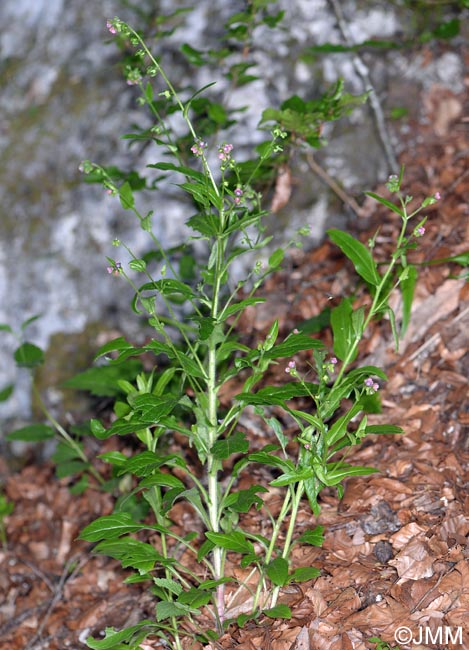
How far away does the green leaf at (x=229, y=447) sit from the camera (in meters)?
1.82

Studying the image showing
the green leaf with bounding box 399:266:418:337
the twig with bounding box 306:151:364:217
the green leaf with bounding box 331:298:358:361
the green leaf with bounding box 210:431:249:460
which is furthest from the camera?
the twig with bounding box 306:151:364:217

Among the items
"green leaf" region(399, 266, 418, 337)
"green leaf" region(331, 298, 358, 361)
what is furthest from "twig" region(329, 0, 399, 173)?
"green leaf" region(331, 298, 358, 361)

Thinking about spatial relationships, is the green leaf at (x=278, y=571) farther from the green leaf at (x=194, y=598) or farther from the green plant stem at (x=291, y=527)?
the green leaf at (x=194, y=598)

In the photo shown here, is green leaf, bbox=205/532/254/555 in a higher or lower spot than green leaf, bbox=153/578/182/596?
higher

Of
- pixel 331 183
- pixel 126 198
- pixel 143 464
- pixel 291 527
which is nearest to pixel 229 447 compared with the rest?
pixel 143 464

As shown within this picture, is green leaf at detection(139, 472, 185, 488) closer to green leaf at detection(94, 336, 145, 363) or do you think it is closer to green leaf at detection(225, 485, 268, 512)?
green leaf at detection(225, 485, 268, 512)

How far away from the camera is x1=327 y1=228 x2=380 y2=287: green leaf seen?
2172 mm

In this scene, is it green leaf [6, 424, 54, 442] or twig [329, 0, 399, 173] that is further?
twig [329, 0, 399, 173]

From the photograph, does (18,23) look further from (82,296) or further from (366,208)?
(366,208)

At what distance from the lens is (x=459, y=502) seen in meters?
2.26

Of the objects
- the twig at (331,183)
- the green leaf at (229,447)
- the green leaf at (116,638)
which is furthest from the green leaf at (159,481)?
the twig at (331,183)

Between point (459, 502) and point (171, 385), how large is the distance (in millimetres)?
1208

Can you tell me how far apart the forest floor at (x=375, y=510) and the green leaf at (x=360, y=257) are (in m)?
0.62

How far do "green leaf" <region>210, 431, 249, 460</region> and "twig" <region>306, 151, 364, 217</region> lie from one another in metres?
2.09
